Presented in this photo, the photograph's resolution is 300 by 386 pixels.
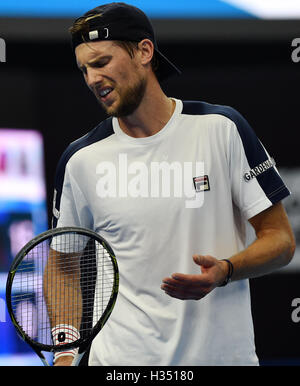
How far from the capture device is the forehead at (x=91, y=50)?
5.31ft

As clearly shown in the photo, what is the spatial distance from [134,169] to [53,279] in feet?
1.08

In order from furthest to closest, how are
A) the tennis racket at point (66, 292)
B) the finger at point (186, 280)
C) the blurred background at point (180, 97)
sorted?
1. the blurred background at point (180, 97)
2. the tennis racket at point (66, 292)
3. the finger at point (186, 280)

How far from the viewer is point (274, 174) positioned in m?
1.61

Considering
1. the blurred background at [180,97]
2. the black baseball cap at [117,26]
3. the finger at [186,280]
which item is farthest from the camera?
the blurred background at [180,97]

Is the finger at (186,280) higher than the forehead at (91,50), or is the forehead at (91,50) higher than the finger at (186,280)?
the forehead at (91,50)

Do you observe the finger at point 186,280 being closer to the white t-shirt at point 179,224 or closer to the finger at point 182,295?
the finger at point 182,295

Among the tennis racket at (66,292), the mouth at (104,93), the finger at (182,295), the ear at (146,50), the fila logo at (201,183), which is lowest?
the tennis racket at (66,292)

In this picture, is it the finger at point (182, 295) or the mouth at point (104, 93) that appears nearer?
the finger at point (182, 295)

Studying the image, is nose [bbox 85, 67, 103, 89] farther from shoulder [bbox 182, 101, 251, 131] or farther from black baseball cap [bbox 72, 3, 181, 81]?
shoulder [bbox 182, 101, 251, 131]

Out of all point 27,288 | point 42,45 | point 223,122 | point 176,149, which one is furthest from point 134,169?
point 42,45

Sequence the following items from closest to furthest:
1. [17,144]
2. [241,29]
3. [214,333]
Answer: [214,333] → [241,29] → [17,144]

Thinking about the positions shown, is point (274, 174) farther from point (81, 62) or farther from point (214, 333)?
point (81, 62)

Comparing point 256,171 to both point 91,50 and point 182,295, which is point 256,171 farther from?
point 91,50

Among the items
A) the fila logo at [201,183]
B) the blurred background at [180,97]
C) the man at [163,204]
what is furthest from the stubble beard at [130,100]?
the blurred background at [180,97]
